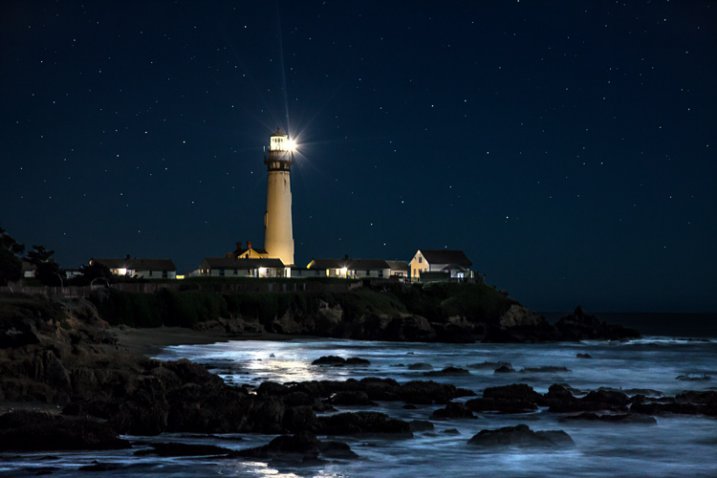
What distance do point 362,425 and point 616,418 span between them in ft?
26.0

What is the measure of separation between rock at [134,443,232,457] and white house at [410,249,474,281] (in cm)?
8867

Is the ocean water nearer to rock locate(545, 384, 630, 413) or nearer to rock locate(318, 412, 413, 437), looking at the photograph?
rock locate(318, 412, 413, 437)

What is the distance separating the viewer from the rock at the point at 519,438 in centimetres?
2241

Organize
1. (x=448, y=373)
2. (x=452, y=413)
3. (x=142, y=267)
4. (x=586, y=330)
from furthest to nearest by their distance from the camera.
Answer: (x=142, y=267) < (x=586, y=330) < (x=448, y=373) < (x=452, y=413)

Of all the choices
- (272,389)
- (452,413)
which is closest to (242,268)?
(272,389)

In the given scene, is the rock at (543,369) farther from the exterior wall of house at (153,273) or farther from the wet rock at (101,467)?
the exterior wall of house at (153,273)

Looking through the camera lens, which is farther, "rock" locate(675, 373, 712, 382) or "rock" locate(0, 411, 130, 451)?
"rock" locate(675, 373, 712, 382)

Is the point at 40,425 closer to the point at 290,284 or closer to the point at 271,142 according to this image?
the point at 290,284

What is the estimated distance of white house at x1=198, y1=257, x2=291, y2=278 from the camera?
98.8 metres

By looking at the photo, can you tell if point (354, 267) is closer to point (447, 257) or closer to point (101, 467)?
point (447, 257)

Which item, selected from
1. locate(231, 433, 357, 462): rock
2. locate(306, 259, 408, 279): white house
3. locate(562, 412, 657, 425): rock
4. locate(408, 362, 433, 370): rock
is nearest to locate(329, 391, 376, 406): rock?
locate(562, 412, 657, 425): rock

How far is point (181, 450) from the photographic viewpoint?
20.1 meters

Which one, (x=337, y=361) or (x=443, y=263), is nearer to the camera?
(x=337, y=361)

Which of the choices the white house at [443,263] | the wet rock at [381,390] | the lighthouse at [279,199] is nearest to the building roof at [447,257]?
the white house at [443,263]
